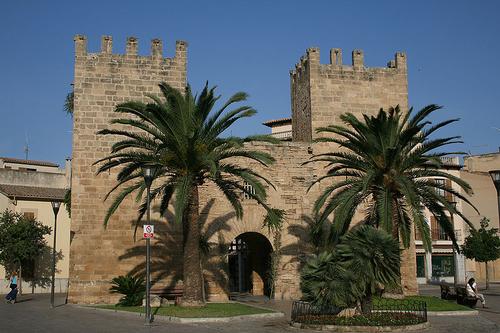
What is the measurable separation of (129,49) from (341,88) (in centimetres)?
918

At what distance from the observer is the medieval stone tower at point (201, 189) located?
868 inches

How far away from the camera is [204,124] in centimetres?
1853

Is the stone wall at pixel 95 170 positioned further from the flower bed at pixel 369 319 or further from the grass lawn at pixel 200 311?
the flower bed at pixel 369 319

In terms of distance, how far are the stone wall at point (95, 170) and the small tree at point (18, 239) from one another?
11790mm

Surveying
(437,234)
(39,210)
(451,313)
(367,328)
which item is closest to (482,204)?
(437,234)

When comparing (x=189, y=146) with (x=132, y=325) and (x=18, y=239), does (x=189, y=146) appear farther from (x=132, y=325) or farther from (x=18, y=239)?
(x=18, y=239)

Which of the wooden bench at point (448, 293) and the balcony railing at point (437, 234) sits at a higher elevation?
the balcony railing at point (437, 234)

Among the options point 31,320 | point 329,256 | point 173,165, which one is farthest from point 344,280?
point 31,320

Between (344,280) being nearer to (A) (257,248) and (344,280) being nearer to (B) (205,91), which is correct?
(B) (205,91)

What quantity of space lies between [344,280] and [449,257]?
106ft

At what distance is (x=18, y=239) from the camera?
31.9m

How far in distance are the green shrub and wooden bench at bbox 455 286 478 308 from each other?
11.2 metres

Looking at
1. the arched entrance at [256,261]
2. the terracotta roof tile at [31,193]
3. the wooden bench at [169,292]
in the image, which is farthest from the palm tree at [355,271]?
the terracotta roof tile at [31,193]

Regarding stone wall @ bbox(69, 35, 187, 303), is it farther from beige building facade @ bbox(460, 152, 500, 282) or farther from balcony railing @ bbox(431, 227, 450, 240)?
beige building facade @ bbox(460, 152, 500, 282)
